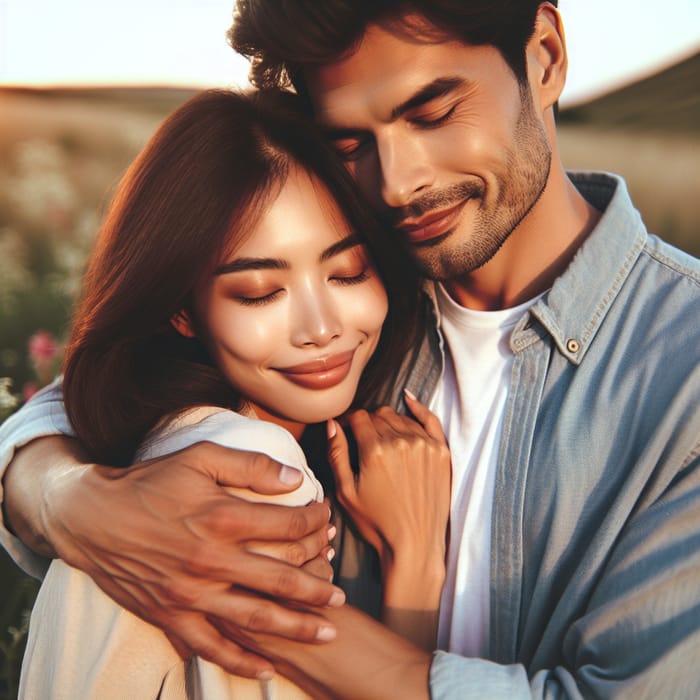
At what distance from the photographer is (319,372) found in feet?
7.71

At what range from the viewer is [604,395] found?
210 cm

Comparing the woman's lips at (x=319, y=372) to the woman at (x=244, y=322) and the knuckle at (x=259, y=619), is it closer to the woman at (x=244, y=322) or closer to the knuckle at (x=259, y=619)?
the woman at (x=244, y=322)

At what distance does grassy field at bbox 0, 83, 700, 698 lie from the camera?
221 inches

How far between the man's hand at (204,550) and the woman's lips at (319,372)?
0.38 m

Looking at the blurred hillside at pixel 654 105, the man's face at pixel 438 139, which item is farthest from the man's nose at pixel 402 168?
the blurred hillside at pixel 654 105

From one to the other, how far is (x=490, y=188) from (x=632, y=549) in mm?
1103

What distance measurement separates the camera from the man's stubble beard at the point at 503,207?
2.42 meters

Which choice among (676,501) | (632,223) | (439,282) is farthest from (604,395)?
(439,282)

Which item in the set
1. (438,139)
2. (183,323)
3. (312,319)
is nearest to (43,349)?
(183,323)

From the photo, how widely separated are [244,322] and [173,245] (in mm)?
287

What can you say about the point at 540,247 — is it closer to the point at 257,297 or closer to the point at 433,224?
the point at 433,224

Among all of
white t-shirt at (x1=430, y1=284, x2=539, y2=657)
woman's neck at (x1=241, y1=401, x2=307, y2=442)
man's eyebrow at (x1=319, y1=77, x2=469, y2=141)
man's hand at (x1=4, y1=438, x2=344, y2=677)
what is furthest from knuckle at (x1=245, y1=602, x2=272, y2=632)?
man's eyebrow at (x1=319, y1=77, x2=469, y2=141)

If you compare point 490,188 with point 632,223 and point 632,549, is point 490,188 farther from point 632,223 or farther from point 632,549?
point 632,549

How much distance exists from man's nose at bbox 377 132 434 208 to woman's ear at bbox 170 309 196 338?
69 centimetres
